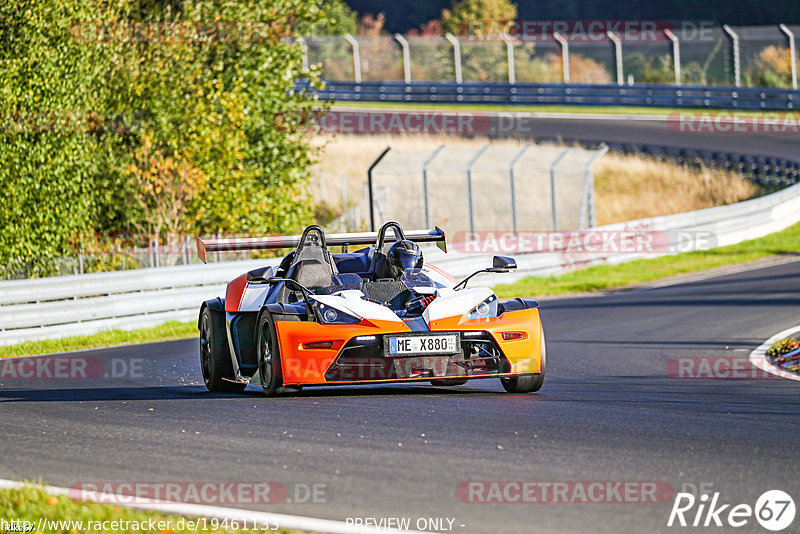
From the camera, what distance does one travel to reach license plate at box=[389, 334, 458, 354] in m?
8.73

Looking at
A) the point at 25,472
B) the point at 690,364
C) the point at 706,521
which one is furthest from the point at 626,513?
the point at 690,364

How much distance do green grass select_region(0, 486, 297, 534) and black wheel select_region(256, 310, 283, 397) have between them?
10.6 ft

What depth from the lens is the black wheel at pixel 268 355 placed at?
350 inches

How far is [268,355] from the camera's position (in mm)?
9188

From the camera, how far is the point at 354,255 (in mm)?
10570

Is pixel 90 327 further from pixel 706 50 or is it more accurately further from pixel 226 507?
pixel 706 50

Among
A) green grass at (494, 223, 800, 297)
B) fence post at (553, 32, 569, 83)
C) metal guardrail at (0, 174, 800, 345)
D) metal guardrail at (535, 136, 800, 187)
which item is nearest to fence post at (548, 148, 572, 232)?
green grass at (494, 223, 800, 297)

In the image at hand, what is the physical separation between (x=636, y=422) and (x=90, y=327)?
11.6 m
